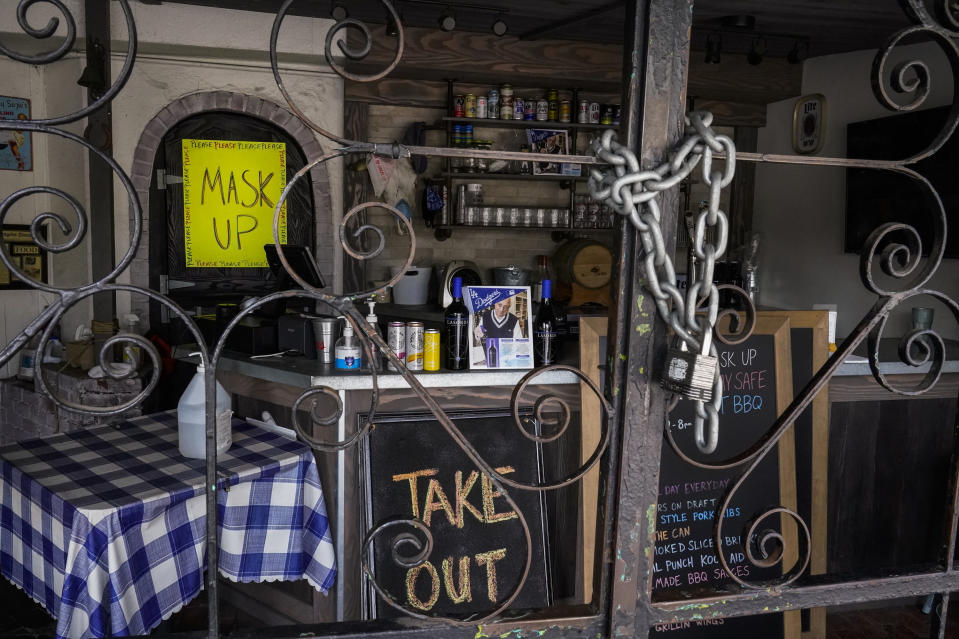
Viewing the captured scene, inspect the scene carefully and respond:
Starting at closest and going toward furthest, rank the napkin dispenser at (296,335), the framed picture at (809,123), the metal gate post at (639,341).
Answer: the metal gate post at (639,341), the napkin dispenser at (296,335), the framed picture at (809,123)

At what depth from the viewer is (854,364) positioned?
8.83ft

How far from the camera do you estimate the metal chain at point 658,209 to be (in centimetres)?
79

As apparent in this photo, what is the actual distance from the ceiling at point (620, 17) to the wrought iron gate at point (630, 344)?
12.0 ft

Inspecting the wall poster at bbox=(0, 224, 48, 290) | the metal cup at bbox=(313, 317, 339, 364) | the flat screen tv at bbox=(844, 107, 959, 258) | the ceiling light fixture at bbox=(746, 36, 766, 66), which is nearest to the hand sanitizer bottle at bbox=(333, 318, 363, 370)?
the metal cup at bbox=(313, 317, 339, 364)

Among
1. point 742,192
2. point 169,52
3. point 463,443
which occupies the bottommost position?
point 463,443

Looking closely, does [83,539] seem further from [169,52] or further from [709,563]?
[169,52]

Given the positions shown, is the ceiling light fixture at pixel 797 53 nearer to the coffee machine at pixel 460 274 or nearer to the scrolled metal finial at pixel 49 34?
Answer: the coffee machine at pixel 460 274

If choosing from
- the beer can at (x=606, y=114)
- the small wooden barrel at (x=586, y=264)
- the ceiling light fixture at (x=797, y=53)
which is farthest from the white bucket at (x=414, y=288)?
the ceiling light fixture at (x=797, y=53)

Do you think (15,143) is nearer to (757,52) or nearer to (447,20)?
(447,20)

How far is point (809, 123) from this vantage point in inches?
204

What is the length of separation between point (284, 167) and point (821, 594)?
4.70 meters

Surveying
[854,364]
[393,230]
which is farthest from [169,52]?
[854,364]

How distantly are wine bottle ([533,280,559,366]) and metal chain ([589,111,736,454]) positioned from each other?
1740 millimetres

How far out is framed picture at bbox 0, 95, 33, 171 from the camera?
4387 millimetres
